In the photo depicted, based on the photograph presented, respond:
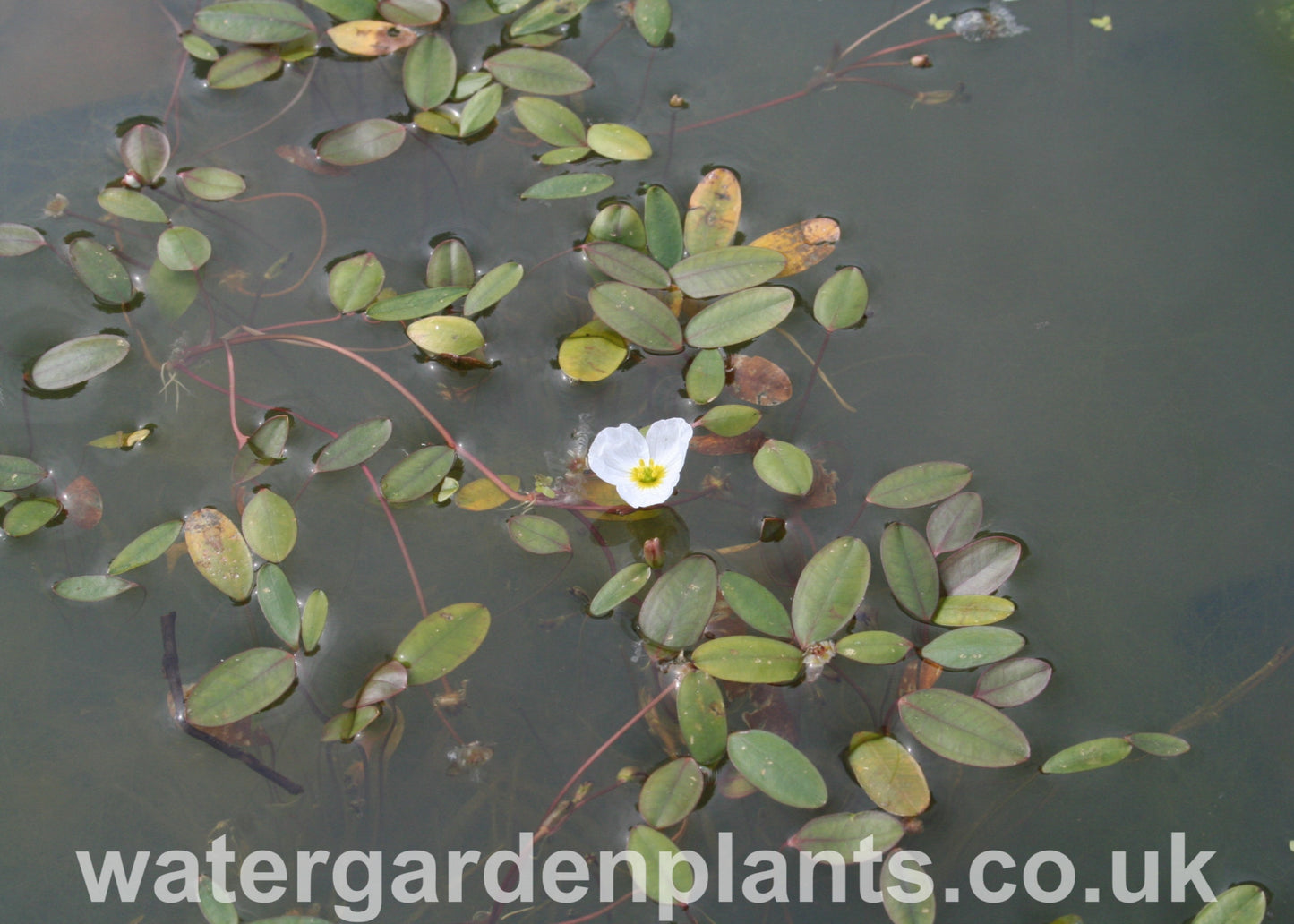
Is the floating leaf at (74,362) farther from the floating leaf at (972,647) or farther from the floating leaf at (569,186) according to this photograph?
the floating leaf at (972,647)

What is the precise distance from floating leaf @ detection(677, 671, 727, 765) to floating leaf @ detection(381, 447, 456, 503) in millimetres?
564

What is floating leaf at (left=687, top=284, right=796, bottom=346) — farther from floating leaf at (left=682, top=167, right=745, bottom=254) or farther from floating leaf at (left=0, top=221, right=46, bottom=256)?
floating leaf at (left=0, top=221, right=46, bottom=256)

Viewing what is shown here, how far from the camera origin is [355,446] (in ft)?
4.86

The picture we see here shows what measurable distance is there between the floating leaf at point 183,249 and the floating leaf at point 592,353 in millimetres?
728

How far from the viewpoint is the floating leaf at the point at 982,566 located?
141 cm

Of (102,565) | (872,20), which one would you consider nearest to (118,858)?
(102,565)

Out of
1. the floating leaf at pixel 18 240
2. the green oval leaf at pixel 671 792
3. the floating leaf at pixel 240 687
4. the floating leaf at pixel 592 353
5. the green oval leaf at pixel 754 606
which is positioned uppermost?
the floating leaf at pixel 18 240

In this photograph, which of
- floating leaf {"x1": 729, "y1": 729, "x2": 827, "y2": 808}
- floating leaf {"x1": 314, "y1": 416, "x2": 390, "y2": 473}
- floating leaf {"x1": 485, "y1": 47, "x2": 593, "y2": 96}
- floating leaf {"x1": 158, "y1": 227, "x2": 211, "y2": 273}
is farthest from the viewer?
floating leaf {"x1": 485, "y1": 47, "x2": 593, "y2": 96}

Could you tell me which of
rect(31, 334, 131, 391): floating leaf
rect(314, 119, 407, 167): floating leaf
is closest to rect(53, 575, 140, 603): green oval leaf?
rect(31, 334, 131, 391): floating leaf

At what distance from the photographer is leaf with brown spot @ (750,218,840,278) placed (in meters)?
1.60

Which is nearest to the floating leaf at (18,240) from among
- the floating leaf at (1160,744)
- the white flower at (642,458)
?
the white flower at (642,458)

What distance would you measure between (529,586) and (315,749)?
1.44 feet

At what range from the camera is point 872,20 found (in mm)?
1734

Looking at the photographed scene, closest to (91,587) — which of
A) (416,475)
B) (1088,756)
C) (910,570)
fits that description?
(416,475)
